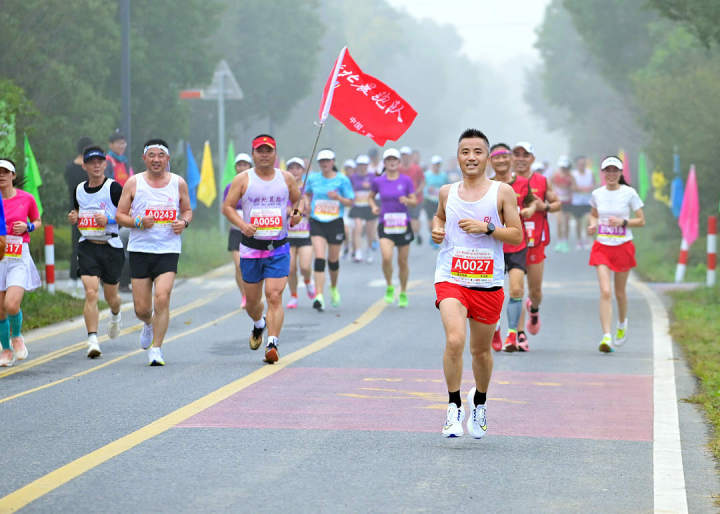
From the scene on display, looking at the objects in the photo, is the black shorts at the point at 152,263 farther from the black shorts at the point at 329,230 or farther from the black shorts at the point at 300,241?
the black shorts at the point at 329,230

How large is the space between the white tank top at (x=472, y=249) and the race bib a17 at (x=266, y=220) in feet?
12.4

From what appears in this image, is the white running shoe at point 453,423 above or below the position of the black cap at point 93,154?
below

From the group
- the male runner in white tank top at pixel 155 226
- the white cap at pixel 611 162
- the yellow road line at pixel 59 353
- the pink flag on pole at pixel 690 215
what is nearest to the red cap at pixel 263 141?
the male runner in white tank top at pixel 155 226

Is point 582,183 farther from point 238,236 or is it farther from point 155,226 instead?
point 155,226

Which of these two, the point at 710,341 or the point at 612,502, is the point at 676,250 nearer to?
the point at 710,341

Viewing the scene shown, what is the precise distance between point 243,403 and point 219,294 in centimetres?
1060

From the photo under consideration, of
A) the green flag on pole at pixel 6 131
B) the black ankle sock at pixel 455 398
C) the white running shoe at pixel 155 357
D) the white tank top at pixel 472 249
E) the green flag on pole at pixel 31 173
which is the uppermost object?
the green flag on pole at pixel 6 131

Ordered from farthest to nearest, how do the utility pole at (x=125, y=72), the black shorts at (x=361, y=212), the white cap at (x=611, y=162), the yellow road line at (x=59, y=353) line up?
the black shorts at (x=361, y=212) < the utility pole at (x=125, y=72) < the white cap at (x=611, y=162) < the yellow road line at (x=59, y=353)

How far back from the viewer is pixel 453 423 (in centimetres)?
873

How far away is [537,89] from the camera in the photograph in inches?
3959

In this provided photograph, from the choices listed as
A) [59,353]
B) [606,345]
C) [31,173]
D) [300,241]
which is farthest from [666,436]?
[31,173]

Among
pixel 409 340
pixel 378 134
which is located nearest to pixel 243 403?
pixel 378 134

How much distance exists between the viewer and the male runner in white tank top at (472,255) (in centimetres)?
883

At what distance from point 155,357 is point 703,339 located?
560 cm
